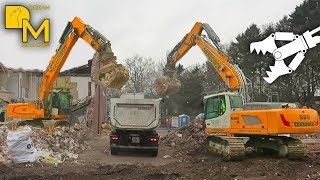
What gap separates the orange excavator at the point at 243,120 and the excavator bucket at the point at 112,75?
3348 mm

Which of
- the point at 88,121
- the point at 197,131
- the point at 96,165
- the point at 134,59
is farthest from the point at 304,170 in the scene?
the point at 134,59

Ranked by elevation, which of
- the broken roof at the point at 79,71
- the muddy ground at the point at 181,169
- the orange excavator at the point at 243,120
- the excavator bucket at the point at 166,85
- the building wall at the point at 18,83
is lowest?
the muddy ground at the point at 181,169

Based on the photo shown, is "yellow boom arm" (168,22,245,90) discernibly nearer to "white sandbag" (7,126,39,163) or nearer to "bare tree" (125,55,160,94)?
"white sandbag" (7,126,39,163)

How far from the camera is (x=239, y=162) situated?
14664mm

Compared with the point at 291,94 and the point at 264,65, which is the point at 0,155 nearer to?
the point at 291,94

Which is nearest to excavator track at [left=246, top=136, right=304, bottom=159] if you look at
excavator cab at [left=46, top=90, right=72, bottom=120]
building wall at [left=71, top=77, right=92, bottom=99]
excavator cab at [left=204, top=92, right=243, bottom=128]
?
excavator cab at [left=204, top=92, right=243, bottom=128]

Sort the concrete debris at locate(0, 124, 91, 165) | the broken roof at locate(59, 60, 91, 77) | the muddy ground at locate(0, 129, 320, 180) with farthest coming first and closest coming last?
the broken roof at locate(59, 60, 91, 77)
the concrete debris at locate(0, 124, 91, 165)
the muddy ground at locate(0, 129, 320, 180)

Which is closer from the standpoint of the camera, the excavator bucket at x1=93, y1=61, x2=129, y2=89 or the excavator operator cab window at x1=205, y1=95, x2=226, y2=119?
the excavator operator cab window at x1=205, y1=95, x2=226, y2=119

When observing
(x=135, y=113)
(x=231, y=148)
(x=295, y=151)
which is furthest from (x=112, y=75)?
(x=295, y=151)

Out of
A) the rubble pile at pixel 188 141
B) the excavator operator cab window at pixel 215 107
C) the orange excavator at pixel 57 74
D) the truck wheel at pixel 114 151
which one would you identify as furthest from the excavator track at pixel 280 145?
the orange excavator at pixel 57 74

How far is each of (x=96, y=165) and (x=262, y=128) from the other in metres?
5.35

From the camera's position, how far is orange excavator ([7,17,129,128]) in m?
18.1

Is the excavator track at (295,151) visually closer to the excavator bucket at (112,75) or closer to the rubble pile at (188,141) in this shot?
the rubble pile at (188,141)

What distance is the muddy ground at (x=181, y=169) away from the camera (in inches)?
471
